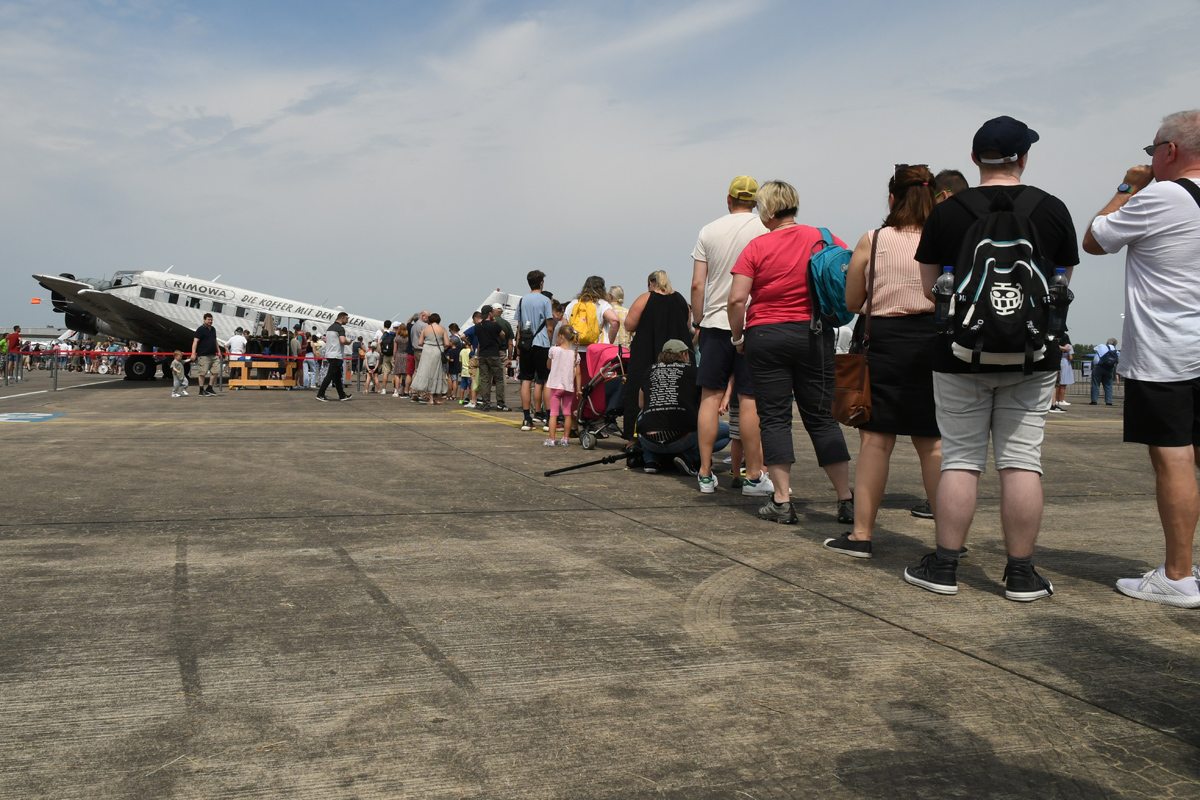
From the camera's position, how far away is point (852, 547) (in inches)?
186

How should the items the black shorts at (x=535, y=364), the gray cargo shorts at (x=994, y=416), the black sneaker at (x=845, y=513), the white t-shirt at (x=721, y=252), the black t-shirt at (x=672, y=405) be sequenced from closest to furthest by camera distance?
1. the gray cargo shorts at (x=994, y=416)
2. the black sneaker at (x=845, y=513)
3. the white t-shirt at (x=721, y=252)
4. the black t-shirt at (x=672, y=405)
5. the black shorts at (x=535, y=364)

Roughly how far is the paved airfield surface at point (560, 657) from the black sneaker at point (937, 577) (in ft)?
0.40

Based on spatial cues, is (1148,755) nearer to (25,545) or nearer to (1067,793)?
(1067,793)

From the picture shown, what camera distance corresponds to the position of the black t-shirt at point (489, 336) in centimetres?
1585

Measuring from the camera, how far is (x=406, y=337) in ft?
75.2

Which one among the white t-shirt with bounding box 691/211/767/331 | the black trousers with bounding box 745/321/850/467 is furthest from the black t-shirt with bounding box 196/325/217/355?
the black trousers with bounding box 745/321/850/467

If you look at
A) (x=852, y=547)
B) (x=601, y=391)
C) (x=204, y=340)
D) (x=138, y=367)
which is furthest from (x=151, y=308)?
(x=852, y=547)

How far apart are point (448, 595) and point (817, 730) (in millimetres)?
1809

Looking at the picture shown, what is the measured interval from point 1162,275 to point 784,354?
216cm

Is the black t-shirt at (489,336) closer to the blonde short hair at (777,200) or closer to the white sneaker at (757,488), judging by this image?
the white sneaker at (757,488)

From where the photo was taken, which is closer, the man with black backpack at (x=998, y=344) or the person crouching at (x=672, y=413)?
the man with black backpack at (x=998, y=344)

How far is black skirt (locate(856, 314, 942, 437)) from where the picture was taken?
15.3ft

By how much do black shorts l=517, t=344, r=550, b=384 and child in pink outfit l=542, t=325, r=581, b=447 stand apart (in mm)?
1763

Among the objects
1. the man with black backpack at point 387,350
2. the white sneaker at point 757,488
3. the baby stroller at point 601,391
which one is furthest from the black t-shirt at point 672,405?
the man with black backpack at point 387,350
